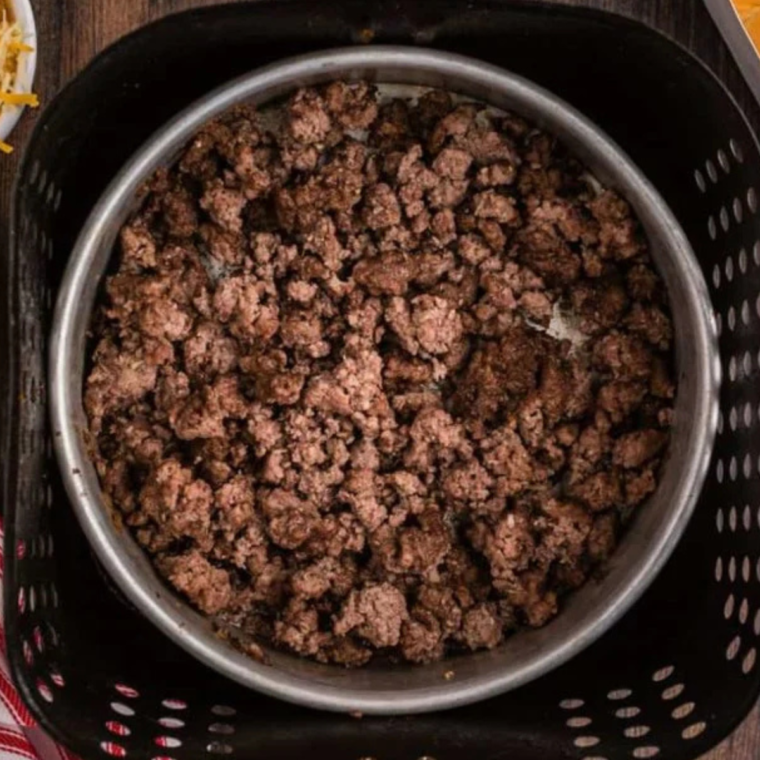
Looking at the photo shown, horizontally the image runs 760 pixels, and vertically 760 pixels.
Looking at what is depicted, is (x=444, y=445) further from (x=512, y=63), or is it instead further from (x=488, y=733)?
(x=512, y=63)

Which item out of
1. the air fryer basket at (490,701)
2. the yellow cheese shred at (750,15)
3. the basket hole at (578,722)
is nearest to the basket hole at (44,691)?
the air fryer basket at (490,701)

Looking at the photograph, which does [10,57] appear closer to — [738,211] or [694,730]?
[738,211]

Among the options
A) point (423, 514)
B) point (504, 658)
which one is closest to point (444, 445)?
point (423, 514)

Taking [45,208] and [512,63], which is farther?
[512,63]

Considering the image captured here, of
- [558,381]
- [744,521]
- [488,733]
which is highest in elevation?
[558,381]

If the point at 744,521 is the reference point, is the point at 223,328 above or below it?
above

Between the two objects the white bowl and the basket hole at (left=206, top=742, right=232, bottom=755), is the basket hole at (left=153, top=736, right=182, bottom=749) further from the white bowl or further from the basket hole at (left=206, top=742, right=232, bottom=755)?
the white bowl

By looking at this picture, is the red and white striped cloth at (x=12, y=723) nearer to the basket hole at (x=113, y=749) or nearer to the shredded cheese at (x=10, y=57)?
the basket hole at (x=113, y=749)
